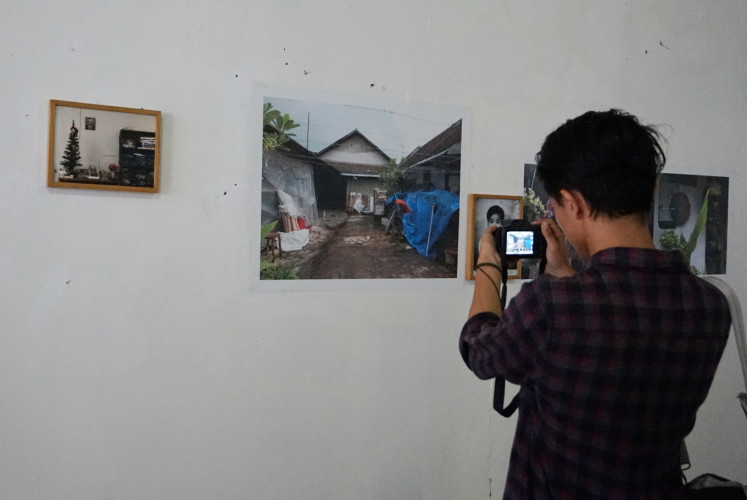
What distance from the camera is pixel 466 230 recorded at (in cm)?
157

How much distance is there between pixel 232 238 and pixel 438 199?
0.63 m

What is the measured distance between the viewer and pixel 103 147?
1200 mm

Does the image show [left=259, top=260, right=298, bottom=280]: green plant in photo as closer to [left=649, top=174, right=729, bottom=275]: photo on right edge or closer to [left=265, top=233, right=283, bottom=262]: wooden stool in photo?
[left=265, top=233, right=283, bottom=262]: wooden stool in photo

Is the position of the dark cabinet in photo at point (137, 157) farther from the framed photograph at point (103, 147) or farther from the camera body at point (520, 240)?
the camera body at point (520, 240)

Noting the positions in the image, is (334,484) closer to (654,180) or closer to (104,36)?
(654,180)

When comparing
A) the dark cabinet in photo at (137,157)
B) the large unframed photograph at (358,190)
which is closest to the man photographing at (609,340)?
the large unframed photograph at (358,190)

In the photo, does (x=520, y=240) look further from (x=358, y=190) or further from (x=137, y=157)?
(x=137, y=157)

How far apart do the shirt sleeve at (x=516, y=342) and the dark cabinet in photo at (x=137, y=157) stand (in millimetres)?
895

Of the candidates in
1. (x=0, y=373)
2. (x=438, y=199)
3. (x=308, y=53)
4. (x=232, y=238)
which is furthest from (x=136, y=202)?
(x=438, y=199)

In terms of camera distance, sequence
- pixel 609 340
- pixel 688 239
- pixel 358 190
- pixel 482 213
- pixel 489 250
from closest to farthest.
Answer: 1. pixel 609 340
2. pixel 489 250
3. pixel 358 190
4. pixel 482 213
5. pixel 688 239

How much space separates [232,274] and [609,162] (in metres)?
0.95

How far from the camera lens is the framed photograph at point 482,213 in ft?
5.12

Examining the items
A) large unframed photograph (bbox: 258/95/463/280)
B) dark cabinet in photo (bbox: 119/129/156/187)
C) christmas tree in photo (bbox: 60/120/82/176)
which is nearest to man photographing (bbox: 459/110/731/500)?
large unframed photograph (bbox: 258/95/463/280)

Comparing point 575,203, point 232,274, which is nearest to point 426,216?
point 232,274
